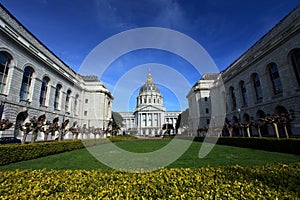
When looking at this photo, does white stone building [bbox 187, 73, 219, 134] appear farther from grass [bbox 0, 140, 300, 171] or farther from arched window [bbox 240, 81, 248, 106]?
grass [bbox 0, 140, 300, 171]

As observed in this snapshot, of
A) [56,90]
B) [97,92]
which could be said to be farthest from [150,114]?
[56,90]

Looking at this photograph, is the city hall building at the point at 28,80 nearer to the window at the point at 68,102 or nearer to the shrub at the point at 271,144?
the window at the point at 68,102

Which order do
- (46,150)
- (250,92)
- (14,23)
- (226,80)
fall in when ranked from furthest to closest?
1. (226,80)
2. (250,92)
3. (14,23)
4. (46,150)

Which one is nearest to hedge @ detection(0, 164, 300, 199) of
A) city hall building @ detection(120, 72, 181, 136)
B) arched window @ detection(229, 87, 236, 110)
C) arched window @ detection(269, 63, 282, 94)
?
arched window @ detection(269, 63, 282, 94)

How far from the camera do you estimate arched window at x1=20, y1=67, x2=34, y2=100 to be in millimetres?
18995

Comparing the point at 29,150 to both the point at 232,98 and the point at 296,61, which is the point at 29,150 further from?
the point at 232,98

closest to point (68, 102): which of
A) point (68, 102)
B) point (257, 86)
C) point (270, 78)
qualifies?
point (68, 102)

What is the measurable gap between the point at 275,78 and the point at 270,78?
97 cm

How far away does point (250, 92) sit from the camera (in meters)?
25.8

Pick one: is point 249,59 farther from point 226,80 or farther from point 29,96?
point 29,96

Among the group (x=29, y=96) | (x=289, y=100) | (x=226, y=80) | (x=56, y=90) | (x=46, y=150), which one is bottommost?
(x=46, y=150)

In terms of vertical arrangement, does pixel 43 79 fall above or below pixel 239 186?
above

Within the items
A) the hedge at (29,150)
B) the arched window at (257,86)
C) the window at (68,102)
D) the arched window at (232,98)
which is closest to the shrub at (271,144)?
the arched window at (257,86)

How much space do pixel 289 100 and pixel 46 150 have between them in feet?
86.3
